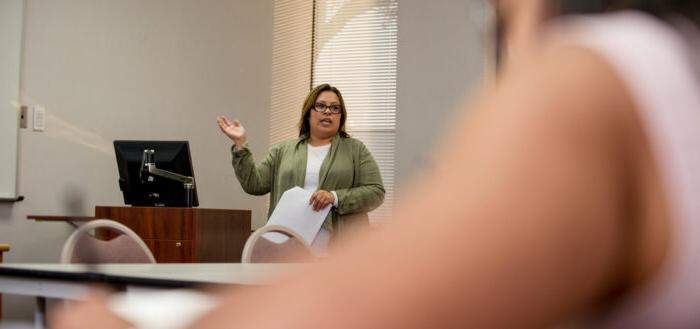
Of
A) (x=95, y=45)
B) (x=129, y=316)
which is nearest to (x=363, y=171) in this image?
(x=95, y=45)

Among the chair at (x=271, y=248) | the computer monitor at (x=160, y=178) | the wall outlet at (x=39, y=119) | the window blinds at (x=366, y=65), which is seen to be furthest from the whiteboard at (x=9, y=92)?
the chair at (x=271, y=248)

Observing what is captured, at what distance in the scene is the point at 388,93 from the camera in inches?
300

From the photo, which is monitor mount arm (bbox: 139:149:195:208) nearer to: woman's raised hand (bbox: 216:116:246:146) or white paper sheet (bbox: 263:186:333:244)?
woman's raised hand (bbox: 216:116:246:146)

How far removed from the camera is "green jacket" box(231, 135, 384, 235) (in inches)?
203

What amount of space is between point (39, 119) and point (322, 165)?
6.85 feet

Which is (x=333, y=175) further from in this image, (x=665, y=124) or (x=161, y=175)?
(x=665, y=124)

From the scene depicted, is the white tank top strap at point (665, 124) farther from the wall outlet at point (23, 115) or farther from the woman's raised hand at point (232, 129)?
the wall outlet at point (23, 115)

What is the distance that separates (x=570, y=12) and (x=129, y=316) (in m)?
0.31

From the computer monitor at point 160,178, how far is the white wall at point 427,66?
130 centimetres

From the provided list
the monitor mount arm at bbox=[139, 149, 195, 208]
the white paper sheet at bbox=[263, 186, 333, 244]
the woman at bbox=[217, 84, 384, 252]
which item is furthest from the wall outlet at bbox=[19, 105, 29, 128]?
the white paper sheet at bbox=[263, 186, 333, 244]

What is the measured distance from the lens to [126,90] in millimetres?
6629

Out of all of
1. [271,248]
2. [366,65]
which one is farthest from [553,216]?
[366,65]

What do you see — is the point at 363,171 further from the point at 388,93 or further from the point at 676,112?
the point at 676,112

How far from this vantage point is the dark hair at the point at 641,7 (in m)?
0.30
